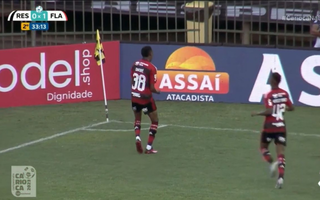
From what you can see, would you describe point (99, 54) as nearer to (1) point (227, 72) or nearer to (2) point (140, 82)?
(1) point (227, 72)

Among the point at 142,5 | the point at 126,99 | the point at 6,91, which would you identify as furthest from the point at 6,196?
the point at 142,5

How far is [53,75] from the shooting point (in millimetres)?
18984

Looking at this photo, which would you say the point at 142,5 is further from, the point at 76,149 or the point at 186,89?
the point at 76,149

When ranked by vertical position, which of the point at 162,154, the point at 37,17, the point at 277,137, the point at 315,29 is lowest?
the point at 162,154

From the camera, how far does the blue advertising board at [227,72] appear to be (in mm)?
18391

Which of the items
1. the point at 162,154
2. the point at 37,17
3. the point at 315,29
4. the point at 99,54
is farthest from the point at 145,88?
the point at 37,17

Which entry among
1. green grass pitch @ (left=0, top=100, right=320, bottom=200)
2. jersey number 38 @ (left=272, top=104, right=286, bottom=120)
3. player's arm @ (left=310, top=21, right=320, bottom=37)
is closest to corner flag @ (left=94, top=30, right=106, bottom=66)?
green grass pitch @ (left=0, top=100, right=320, bottom=200)

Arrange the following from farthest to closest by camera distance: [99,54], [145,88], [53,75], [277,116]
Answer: [53,75]
[99,54]
[145,88]
[277,116]

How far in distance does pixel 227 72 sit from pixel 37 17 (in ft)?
16.8

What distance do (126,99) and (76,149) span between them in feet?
17.2

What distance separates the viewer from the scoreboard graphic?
20.2 m

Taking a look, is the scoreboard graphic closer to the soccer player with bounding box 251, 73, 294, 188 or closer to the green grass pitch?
the green grass pitch

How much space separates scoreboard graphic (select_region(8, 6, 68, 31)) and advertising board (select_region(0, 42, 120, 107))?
56.5 inches

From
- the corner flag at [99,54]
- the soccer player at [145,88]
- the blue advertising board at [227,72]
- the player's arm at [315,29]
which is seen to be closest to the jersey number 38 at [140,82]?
the soccer player at [145,88]
